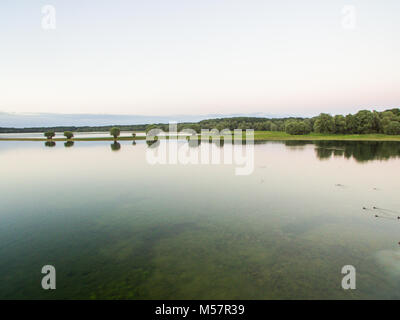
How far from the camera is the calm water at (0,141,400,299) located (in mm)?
10891

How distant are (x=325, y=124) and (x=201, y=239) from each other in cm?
13490

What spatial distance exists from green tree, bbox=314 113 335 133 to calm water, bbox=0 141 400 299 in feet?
346

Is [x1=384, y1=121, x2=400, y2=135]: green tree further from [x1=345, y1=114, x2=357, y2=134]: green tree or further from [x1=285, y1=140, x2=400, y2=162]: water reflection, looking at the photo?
[x1=285, y1=140, x2=400, y2=162]: water reflection

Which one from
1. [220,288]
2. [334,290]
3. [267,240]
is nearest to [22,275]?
[220,288]

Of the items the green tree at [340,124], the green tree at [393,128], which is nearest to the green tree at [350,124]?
the green tree at [340,124]

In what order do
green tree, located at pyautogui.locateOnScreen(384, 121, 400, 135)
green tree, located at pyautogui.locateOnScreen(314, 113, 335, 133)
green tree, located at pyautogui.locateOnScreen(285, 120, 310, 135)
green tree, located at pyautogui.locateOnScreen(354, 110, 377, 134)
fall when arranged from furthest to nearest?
green tree, located at pyautogui.locateOnScreen(285, 120, 310, 135), green tree, located at pyautogui.locateOnScreen(314, 113, 335, 133), green tree, located at pyautogui.locateOnScreen(354, 110, 377, 134), green tree, located at pyautogui.locateOnScreen(384, 121, 400, 135)

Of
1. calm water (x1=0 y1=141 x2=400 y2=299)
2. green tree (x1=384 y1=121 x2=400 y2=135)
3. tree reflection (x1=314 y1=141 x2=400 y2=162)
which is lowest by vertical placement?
calm water (x1=0 y1=141 x2=400 y2=299)

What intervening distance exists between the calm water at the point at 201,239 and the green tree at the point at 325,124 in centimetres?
10556

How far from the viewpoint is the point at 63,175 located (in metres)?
38.1

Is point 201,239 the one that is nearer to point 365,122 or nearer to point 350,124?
point 350,124

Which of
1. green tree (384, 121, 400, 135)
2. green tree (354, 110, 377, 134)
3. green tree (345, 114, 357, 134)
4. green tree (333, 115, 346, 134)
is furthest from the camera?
green tree (333, 115, 346, 134)

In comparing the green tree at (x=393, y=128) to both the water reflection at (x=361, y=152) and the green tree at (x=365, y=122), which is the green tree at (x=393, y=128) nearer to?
the green tree at (x=365, y=122)

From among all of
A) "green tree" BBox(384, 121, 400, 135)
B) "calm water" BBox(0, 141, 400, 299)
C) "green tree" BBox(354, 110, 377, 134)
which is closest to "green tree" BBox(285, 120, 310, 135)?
"green tree" BBox(354, 110, 377, 134)
